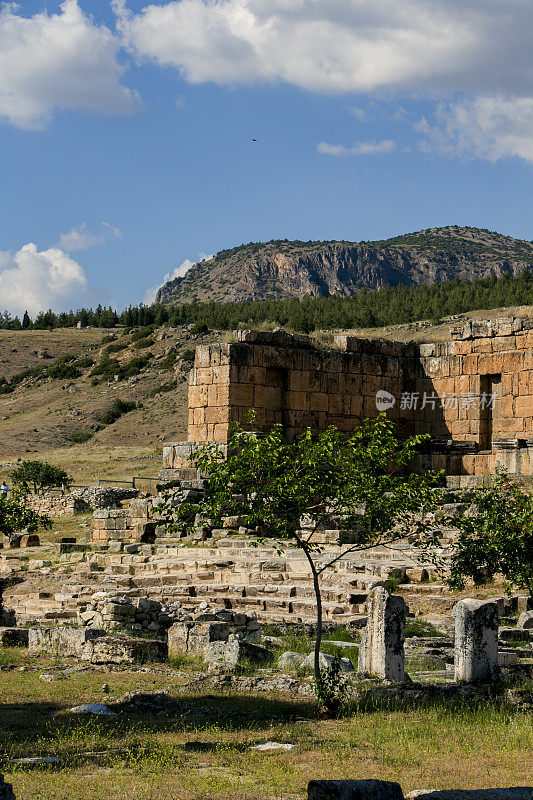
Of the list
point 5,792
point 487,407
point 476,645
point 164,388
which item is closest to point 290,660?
point 476,645

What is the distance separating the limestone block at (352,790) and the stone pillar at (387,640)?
207 inches

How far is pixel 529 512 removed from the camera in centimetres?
1422

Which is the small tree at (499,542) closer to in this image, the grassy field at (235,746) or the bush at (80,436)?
the grassy field at (235,746)

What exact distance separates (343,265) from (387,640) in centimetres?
17511

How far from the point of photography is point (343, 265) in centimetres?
18312

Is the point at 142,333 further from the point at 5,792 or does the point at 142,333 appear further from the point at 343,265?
the point at 343,265

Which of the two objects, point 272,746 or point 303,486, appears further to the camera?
point 303,486

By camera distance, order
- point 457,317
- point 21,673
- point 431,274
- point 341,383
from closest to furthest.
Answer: point 21,673
point 341,383
point 457,317
point 431,274

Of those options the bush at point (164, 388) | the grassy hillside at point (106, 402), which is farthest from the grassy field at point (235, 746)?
the bush at point (164, 388)

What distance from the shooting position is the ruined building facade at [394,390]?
24.7 m

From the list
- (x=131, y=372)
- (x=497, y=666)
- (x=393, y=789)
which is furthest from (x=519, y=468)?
(x=131, y=372)

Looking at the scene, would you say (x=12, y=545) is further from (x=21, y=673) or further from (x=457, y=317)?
(x=457, y=317)

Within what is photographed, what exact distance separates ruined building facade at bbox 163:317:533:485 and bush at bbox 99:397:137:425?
3551 cm

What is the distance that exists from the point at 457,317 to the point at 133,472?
96.9ft
